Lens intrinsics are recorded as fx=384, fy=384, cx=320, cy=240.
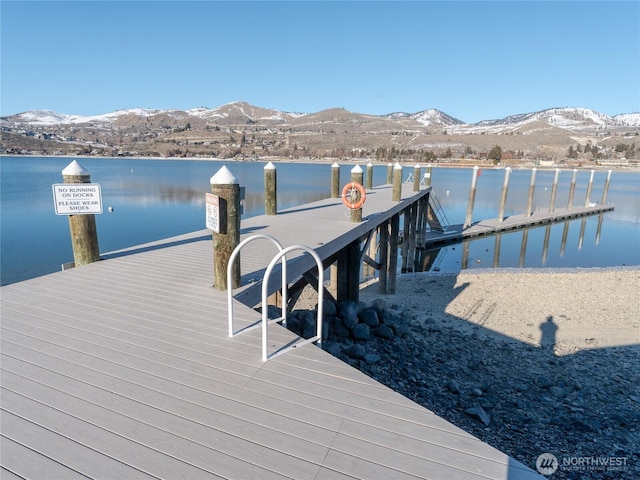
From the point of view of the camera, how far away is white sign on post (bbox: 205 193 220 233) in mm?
4496

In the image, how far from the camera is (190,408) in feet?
8.69

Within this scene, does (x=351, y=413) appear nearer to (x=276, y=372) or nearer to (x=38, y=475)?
(x=276, y=372)

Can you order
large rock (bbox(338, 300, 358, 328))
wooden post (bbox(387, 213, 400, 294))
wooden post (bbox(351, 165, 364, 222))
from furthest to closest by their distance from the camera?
1. wooden post (bbox(387, 213, 400, 294))
2. wooden post (bbox(351, 165, 364, 222))
3. large rock (bbox(338, 300, 358, 328))

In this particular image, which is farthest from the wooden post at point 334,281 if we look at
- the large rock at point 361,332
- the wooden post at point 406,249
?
the wooden post at point 406,249

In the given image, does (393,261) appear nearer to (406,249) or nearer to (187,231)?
(406,249)

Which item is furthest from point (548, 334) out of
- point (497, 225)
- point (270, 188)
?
point (497, 225)

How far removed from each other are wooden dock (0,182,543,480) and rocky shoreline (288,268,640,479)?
333 centimetres

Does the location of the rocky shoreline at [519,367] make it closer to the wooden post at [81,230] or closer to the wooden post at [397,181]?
the wooden post at [81,230]

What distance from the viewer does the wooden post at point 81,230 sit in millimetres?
5879

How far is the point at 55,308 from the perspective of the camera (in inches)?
171

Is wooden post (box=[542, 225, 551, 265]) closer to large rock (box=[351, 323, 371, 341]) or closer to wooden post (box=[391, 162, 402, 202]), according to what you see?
wooden post (box=[391, 162, 402, 202])

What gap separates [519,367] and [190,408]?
714 cm

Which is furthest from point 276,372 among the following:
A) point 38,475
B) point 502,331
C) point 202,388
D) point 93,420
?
point 502,331

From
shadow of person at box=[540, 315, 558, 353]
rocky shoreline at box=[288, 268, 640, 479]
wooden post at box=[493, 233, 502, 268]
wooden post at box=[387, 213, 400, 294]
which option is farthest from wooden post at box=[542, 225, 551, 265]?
shadow of person at box=[540, 315, 558, 353]
